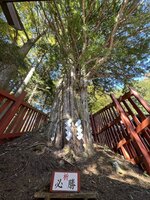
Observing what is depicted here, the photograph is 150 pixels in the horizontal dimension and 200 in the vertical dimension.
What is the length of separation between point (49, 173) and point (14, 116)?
5.73ft

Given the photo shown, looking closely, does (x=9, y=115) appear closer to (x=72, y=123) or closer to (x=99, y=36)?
(x=72, y=123)

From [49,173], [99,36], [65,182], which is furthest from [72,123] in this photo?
[99,36]

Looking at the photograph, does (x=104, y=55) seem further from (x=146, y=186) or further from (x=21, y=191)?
(x=21, y=191)

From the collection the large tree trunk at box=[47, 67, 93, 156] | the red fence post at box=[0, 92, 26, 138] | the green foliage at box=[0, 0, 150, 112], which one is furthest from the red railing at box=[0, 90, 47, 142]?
the green foliage at box=[0, 0, 150, 112]

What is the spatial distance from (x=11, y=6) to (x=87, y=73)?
110 inches

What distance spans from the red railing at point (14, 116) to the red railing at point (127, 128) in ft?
7.07

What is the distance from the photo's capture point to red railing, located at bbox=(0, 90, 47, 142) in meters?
2.85

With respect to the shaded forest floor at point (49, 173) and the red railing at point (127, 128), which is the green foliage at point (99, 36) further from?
the shaded forest floor at point (49, 173)

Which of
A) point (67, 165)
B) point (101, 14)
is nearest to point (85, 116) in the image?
point (67, 165)

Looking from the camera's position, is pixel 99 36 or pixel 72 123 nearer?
pixel 72 123

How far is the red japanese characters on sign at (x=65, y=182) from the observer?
1.53 meters

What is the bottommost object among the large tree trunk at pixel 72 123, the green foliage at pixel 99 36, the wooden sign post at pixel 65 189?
the wooden sign post at pixel 65 189

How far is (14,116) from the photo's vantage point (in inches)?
132

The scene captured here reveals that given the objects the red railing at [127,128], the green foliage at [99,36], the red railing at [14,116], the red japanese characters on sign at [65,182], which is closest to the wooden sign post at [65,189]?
the red japanese characters on sign at [65,182]
